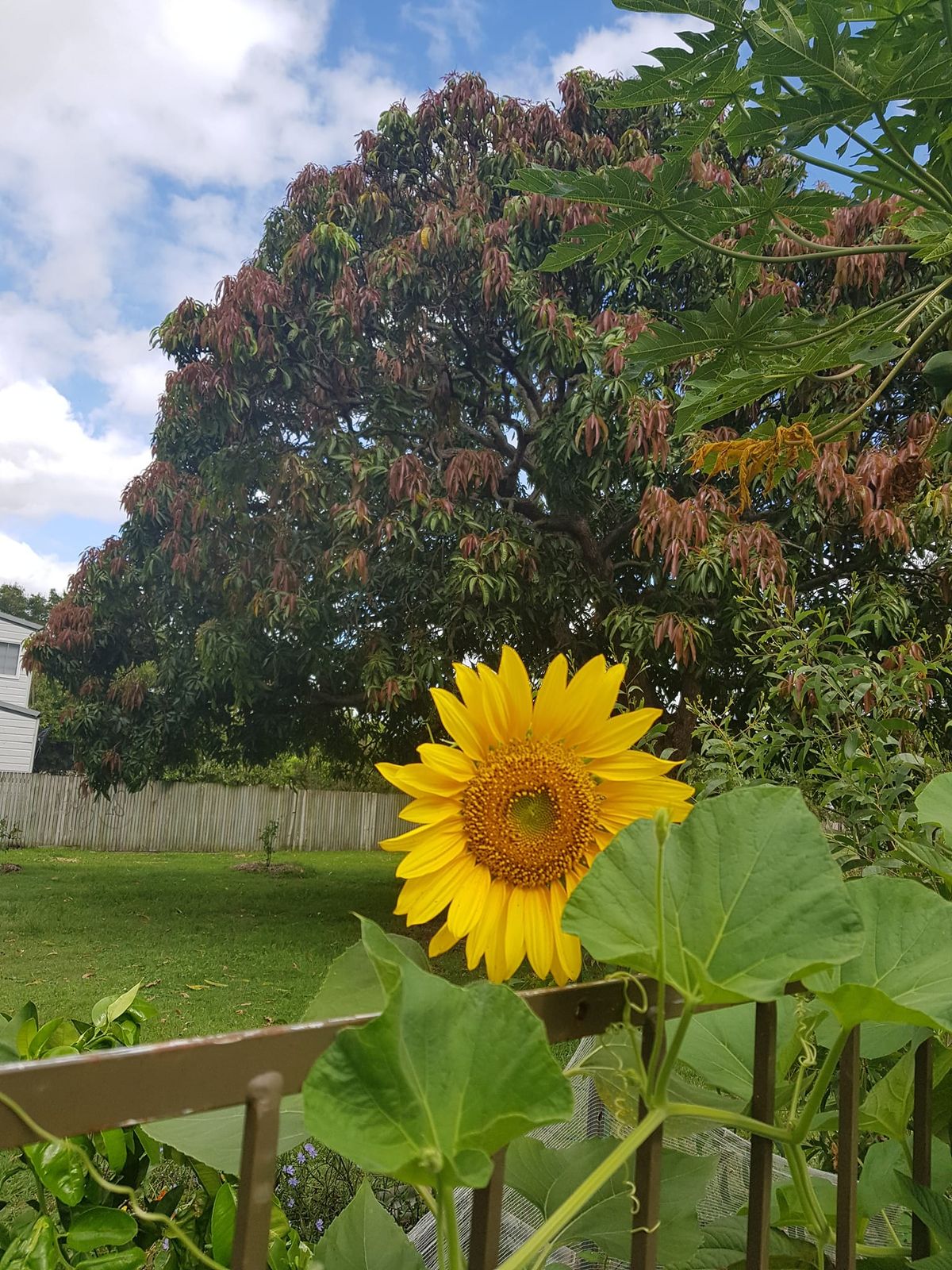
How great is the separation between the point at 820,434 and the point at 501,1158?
86 cm

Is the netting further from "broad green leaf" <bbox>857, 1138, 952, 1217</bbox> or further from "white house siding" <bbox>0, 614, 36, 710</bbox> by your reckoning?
"white house siding" <bbox>0, 614, 36, 710</bbox>

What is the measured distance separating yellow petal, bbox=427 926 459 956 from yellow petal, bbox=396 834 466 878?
0.03 m

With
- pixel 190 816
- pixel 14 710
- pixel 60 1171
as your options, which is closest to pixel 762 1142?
pixel 60 1171

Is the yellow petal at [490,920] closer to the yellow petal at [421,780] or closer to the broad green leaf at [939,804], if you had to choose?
the yellow petal at [421,780]

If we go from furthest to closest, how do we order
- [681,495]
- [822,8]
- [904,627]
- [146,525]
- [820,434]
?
[146,525] → [681,495] → [904,627] → [820,434] → [822,8]

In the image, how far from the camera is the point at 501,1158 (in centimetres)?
40

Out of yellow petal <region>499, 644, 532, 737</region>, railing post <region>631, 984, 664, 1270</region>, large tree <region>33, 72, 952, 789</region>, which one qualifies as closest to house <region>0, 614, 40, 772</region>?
large tree <region>33, 72, 952, 789</region>

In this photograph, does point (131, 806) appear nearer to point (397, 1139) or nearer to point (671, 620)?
point (671, 620)

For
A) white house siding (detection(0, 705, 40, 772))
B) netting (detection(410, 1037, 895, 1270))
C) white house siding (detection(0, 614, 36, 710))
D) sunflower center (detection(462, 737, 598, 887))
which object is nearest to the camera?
sunflower center (detection(462, 737, 598, 887))

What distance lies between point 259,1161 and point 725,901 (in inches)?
8.0

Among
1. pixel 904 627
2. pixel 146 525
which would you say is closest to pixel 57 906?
pixel 146 525

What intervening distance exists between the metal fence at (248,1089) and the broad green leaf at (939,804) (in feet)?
0.75

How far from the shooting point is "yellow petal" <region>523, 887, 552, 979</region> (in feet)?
1.50

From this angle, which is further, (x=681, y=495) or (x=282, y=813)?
(x=282, y=813)
